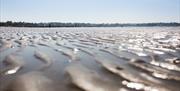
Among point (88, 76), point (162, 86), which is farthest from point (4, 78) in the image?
point (162, 86)

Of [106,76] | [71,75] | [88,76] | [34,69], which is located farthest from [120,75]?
[34,69]

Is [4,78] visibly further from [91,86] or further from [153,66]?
[153,66]

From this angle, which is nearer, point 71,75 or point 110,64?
point 71,75

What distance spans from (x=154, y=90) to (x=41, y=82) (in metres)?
2.66

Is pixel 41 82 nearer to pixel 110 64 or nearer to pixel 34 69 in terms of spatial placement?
pixel 34 69

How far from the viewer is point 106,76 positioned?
272 inches

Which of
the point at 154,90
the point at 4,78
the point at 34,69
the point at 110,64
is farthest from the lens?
the point at 110,64

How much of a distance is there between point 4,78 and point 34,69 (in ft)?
4.43

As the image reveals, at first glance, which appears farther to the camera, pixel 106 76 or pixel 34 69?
pixel 34 69

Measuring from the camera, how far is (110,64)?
28.5 ft

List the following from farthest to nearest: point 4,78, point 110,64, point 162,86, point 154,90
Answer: point 110,64
point 4,78
point 162,86
point 154,90

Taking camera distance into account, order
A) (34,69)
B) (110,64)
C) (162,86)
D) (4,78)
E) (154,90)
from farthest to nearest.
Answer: (110,64)
(34,69)
(4,78)
(162,86)
(154,90)

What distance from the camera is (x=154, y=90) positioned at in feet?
18.1

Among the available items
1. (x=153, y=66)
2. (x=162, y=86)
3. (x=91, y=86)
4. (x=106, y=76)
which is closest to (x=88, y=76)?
(x=106, y=76)
